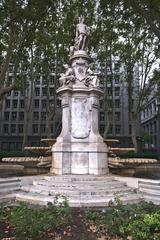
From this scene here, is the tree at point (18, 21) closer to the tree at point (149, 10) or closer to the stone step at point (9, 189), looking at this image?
the tree at point (149, 10)

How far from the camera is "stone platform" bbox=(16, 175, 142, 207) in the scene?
294 inches

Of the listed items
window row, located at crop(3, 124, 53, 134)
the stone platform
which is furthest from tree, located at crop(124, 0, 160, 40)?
window row, located at crop(3, 124, 53, 134)

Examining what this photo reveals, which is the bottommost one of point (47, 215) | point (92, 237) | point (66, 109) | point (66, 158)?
point (92, 237)

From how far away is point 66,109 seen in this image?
38.8 feet

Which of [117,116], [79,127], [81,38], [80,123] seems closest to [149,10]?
[81,38]

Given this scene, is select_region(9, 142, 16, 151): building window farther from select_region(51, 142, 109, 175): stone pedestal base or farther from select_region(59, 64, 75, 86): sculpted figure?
select_region(51, 142, 109, 175): stone pedestal base

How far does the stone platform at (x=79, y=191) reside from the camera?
24.5 ft

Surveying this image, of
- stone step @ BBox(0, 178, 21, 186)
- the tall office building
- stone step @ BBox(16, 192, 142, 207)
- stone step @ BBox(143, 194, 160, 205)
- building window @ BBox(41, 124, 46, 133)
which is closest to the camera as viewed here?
stone step @ BBox(16, 192, 142, 207)

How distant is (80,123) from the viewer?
1162 cm

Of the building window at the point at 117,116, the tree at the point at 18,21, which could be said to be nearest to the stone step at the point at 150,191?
the tree at the point at 18,21

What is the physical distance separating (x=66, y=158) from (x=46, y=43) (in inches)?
733

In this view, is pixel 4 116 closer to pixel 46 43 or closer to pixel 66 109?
pixel 46 43

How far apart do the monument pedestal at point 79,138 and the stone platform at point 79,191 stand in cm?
131

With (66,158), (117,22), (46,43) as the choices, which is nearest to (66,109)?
(66,158)
